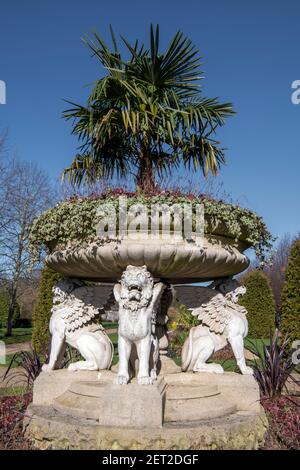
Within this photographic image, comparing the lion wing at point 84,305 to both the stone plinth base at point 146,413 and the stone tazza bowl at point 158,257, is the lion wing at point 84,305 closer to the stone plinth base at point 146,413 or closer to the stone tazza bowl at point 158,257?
the stone tazza bowl at point 158,257

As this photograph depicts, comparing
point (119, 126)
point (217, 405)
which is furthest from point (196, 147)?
point (217, 405)

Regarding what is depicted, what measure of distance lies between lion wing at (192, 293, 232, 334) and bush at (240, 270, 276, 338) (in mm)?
12237

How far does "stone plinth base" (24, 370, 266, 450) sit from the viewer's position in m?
3.06

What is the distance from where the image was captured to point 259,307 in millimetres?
15875

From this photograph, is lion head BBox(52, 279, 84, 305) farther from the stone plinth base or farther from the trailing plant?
the stone plinth base

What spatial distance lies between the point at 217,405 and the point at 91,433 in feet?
3.99

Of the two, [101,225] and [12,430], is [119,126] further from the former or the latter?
[12,430]

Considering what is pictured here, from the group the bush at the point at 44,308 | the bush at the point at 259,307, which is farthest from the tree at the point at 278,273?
the bush at the point at 44,308

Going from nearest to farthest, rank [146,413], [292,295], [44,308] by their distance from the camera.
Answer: [146,413] < [292,295] < [44,308]

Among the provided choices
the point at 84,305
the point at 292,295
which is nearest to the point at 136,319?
the point at 84,305

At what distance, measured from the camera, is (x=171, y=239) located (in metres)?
3.43

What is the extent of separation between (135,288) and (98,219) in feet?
2.27

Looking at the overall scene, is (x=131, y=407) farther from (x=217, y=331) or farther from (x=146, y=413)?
(x=217, y=331)
